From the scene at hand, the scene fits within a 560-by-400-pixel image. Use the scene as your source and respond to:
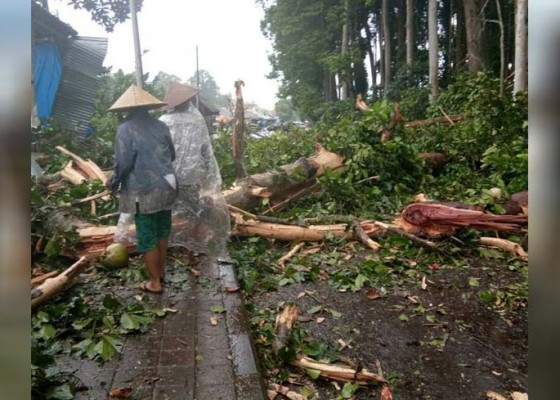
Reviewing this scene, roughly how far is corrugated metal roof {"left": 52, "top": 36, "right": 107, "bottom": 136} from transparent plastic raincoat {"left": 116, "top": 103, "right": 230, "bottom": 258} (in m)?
0.63

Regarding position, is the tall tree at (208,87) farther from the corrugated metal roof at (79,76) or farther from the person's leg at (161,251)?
the person's leg at (161,251)

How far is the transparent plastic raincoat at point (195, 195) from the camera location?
3533mm

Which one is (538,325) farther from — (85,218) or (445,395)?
(85,218)

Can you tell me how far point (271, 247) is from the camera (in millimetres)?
4656

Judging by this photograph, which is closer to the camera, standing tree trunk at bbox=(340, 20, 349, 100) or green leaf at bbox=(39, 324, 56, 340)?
green leaf at bbox=(39, 324, 56, 340)

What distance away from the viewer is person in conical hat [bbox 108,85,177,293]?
2.93 meters

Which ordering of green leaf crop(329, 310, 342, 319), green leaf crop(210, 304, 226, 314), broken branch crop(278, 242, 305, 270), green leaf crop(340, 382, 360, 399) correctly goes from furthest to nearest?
broken branch crop(278, 242, 305, 270) → green leaf crop(329, 310, 342, 319) → green leaf crop(210, 304, 226, 314) → green leaf crop(340, 382, 360, 399)

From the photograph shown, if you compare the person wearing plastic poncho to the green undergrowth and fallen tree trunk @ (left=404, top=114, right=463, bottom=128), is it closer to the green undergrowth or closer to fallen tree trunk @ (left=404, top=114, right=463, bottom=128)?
the green undergrowth

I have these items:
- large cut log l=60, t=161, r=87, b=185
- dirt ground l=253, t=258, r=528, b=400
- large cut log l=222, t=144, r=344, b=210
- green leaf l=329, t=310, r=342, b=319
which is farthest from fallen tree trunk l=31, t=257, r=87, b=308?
large cut log l=60, t=161, r=87, b=185

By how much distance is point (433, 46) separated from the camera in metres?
9.95

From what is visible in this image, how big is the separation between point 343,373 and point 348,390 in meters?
0.09

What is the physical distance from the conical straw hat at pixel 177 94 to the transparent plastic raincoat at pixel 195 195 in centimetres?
9

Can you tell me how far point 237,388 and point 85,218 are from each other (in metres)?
2.93

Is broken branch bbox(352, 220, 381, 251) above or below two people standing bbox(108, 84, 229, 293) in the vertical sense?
below
